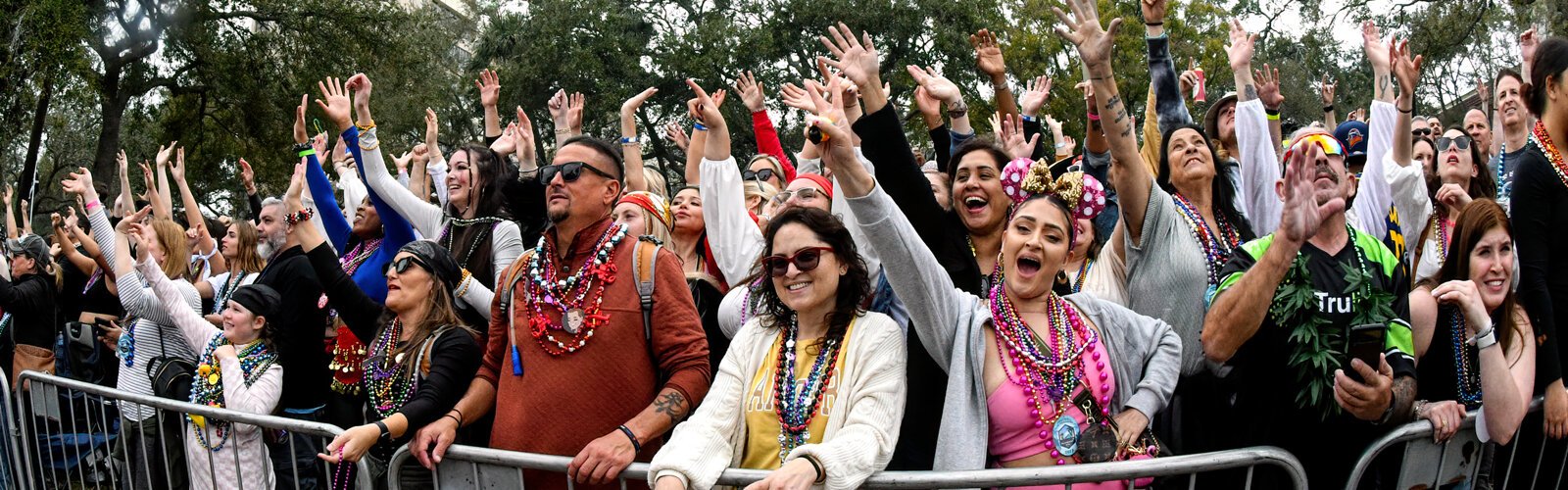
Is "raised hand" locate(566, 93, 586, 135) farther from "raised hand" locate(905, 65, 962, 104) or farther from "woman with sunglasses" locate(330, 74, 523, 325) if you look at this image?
"raised hand" locate(905, 65, 962, 104)

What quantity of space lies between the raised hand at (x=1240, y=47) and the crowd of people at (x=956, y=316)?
20.4 inches

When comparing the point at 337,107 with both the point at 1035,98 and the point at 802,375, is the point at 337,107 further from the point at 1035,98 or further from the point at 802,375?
the point at 802,375

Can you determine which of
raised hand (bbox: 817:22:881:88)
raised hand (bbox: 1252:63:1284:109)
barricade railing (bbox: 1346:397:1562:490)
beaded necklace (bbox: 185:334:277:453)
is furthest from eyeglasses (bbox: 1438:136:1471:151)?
beaded necklace (bbox: 185:334:277:453)

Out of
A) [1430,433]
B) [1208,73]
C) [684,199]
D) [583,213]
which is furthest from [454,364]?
[1208,73]

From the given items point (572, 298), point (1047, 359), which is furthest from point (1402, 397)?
point (572, 298)

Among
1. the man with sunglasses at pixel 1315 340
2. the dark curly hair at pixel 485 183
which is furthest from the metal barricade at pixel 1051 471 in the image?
the dark curly hair at pixel 485 183

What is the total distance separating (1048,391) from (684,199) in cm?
233

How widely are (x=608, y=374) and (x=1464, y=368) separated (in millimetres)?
2713

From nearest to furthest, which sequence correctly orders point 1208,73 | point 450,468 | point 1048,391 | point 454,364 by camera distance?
point 1048,391, point 450,468, point 454,364, point 1208,73

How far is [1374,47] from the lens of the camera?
536 cm

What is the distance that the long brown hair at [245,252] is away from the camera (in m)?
6.75

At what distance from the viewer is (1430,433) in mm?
3439

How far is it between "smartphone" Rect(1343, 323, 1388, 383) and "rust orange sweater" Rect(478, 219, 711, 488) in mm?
1909

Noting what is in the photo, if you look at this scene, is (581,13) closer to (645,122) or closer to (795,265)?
(645,122)
